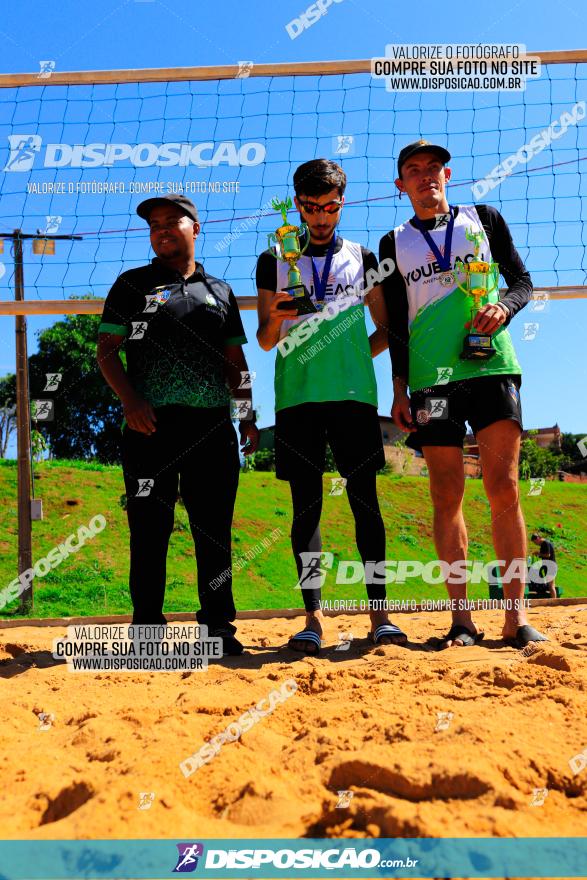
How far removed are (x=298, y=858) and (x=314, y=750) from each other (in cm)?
45

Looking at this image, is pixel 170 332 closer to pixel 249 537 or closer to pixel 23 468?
pixel 23 468

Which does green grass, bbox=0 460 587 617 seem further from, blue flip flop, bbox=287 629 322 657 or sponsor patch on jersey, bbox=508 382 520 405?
sponsor patch on jersey, bbox=508 382 520 405

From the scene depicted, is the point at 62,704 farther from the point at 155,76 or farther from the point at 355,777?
the point at 155,76

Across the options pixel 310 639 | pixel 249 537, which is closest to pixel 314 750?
pixel 310 639

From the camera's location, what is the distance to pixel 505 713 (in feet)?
6.59

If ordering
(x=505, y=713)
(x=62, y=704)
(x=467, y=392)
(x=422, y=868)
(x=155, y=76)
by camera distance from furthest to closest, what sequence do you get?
(x=155, y=76)
(x=467, y=392)
(x=62, y=704)
(x=505, y=713)
(x=422, y=868)

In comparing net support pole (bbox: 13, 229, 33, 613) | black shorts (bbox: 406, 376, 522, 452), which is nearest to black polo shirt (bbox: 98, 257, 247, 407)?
black shorts (bbox: 406, 376, 522, 452)

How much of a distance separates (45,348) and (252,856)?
26.4 metres

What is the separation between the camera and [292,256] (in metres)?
3.39

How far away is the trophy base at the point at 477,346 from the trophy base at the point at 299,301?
76 cm

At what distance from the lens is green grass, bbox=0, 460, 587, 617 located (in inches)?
415

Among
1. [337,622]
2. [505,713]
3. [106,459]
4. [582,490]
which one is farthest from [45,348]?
[505,713]

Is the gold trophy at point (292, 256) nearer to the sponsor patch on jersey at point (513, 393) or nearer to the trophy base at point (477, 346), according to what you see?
the trophy base at point (477, 346)

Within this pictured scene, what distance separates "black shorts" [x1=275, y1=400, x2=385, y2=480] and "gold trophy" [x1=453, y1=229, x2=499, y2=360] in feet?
1.85
